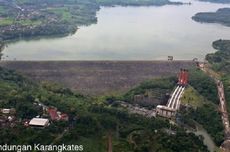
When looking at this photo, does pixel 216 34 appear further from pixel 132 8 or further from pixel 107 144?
pixel 107 144

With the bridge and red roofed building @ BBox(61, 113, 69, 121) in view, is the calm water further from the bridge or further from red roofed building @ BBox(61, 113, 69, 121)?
red roofed building @ BBox(61, 113, 69, 121)

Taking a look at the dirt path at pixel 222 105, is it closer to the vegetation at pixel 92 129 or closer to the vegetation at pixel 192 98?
the vegetation at pixel 192 98

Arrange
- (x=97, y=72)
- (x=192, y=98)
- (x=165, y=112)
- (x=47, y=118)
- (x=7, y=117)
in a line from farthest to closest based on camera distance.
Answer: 1. (x=97, y=72)
2. (x=192, y=98)
3. (x=165, y=112)
4. (x=47, y=118)
5. (x=7, y=117)

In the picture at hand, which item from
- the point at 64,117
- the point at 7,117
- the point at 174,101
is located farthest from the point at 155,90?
the point at 7,117

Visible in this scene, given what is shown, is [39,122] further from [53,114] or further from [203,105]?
[203,105]

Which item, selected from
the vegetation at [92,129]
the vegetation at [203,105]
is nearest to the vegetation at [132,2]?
the vegetation at [203,105]

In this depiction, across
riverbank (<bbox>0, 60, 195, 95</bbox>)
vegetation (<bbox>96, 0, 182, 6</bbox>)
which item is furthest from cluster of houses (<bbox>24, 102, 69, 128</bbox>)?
vegetation (<bbox>96, 0, 182, 6</bbox>)

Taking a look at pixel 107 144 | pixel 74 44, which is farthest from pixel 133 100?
pixel 74 44
